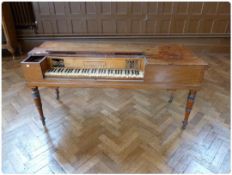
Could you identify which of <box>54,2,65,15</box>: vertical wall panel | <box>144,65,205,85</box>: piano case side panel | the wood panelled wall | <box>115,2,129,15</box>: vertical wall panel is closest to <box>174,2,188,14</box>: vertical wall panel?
the wood panelled wall

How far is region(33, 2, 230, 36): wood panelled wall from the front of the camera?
3.87m

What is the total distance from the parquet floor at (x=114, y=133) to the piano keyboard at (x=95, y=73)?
2.15 feet

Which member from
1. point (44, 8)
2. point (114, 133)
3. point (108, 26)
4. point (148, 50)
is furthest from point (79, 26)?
point (114, 133)

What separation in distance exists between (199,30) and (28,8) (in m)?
3.92

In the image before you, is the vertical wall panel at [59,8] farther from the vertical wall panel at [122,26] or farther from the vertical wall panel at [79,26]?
the vertical wall panel at [122,26]

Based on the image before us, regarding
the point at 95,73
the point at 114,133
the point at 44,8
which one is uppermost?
the point at 44,8

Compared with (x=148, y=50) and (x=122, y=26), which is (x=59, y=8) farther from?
(x=148, y=50)

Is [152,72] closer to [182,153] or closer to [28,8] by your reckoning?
[182,153]

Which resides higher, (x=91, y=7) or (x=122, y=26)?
(x=91, y=7)

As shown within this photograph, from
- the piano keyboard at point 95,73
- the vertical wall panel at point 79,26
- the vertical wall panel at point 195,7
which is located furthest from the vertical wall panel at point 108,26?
the piano keyboard at point 95,73

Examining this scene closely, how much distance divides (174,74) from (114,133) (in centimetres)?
87

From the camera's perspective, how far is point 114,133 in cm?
186

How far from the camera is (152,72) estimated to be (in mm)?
1494

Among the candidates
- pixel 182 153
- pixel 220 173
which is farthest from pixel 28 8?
pixel 220 173
